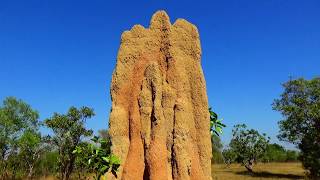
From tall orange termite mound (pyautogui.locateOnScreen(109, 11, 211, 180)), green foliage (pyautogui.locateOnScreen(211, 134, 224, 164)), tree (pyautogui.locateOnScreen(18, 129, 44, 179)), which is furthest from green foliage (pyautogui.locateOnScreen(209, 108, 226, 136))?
green foliage (pyautogui.locateOnScreen(211, 134, 224, 164))


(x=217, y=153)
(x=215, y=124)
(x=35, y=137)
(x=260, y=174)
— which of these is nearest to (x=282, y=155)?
(x=217, y=153)

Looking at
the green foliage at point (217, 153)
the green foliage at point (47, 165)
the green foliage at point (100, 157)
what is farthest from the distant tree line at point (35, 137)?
the green foliage at point (217, 153)

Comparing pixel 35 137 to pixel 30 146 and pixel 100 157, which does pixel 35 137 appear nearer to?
pixel 30 146

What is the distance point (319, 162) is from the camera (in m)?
39.4

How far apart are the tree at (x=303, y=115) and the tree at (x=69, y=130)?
20.5 meters

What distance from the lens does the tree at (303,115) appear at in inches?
1684

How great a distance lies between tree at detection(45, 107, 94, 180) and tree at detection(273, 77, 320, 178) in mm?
20511

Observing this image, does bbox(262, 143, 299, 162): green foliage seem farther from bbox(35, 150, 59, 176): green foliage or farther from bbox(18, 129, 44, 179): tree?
bbox(18, 129, 44, 179): tree

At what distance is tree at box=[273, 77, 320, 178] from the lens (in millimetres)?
42781

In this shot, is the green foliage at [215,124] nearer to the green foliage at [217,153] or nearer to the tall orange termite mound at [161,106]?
the tall orange termite mound at [161,106]

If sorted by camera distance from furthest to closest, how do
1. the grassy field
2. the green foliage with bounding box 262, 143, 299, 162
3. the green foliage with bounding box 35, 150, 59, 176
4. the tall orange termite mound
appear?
the green foliage with bounding box 262, 143, 299, 162
the green foliage with bounding box 35, 150, 59, 176
the grassy field
the tall orange termite mound

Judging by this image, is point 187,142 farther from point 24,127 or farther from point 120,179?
point 24,127

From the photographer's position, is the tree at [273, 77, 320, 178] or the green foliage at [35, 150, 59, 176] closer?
the tree at [273, 77, 320, 178]

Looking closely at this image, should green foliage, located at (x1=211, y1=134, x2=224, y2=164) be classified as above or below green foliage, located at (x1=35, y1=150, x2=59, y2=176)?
above
